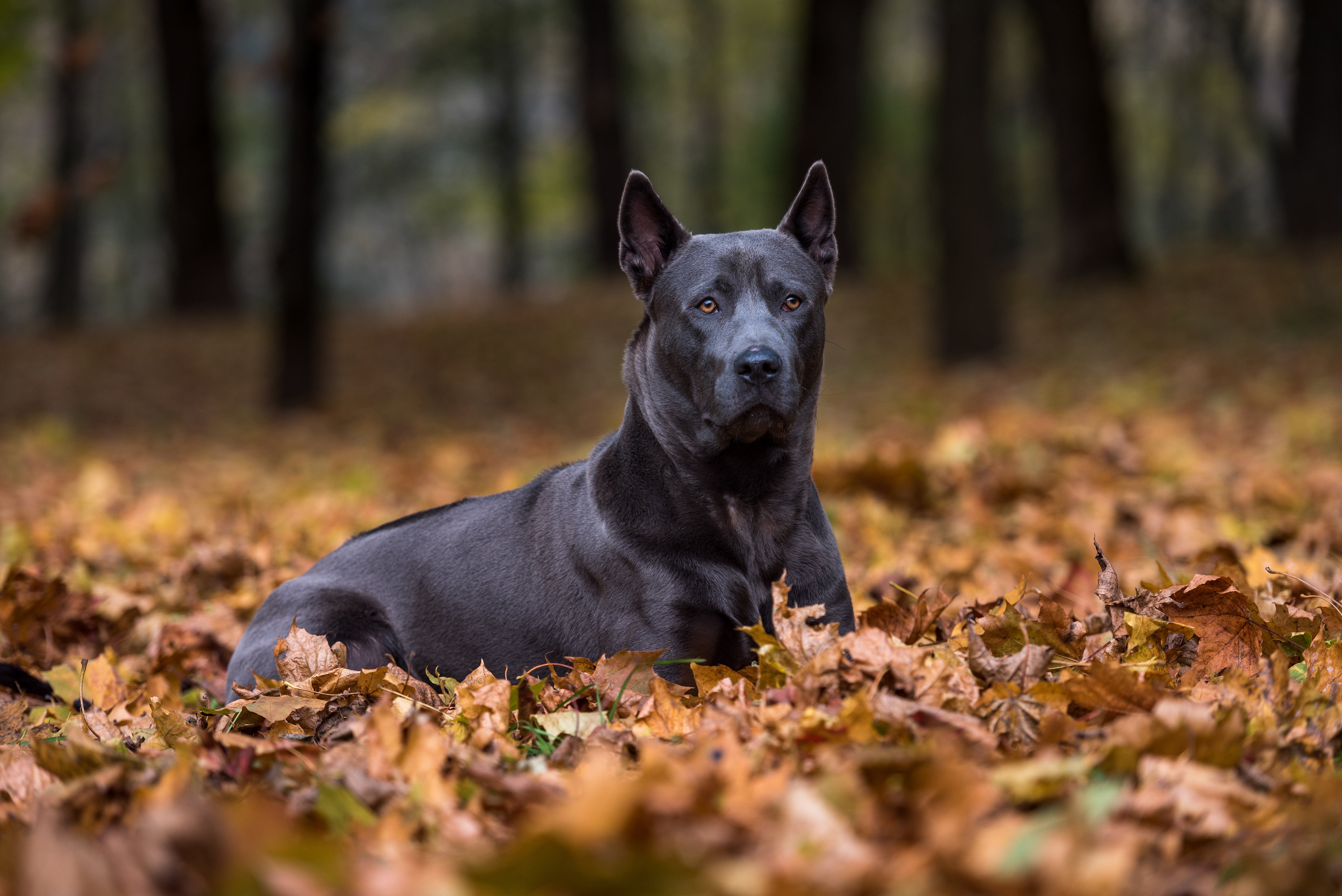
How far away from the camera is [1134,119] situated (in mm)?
41219

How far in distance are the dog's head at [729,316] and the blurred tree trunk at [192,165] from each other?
20722 millimetres

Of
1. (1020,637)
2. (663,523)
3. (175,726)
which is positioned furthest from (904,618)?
(175,726)

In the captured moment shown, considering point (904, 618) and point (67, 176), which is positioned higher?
point (67, 176)

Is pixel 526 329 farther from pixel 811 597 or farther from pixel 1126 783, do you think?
pixel 1126 783

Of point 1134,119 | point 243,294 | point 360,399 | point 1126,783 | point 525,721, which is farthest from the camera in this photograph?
point 1134,119

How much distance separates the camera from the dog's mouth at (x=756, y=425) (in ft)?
10.9

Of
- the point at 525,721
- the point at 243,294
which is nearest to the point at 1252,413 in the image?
the point at 525,721

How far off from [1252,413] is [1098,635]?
27.6 ft

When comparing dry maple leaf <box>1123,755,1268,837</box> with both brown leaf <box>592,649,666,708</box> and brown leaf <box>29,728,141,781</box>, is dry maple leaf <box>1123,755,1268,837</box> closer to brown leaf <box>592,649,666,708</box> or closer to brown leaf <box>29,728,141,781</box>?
brown leaf <box>592,649,666,708</box>

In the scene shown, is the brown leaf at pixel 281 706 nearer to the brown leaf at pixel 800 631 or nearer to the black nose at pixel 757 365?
the brown leaf at pixel 800 631

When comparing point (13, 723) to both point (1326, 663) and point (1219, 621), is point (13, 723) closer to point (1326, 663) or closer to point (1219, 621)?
point (1219, 621)

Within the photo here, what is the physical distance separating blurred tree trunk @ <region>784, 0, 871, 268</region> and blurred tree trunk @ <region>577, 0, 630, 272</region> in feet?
15.1

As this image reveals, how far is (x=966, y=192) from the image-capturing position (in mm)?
13953

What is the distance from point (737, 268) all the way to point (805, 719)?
1.59 meters
